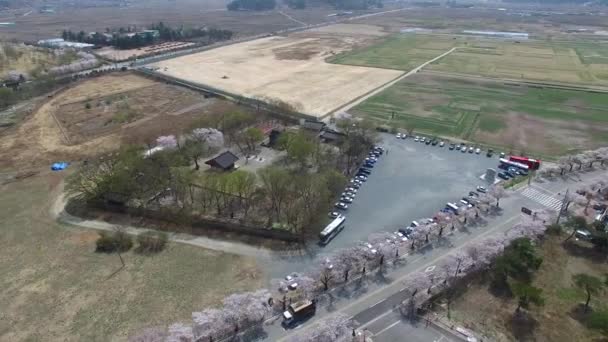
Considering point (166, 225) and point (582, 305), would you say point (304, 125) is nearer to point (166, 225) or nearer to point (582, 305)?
point (166, 225)

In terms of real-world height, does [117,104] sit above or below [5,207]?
above

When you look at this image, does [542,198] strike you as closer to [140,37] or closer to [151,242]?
[151,242]

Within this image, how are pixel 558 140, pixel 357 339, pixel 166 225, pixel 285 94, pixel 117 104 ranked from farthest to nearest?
1. pixel 285 94
2. pixel 117 104
3. pixel 558 140
4. pixel 166 225
5. pixel 357 339

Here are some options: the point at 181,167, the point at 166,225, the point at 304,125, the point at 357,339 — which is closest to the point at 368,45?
the point at 304,125

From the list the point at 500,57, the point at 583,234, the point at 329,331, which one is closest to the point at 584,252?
the point at 583,234

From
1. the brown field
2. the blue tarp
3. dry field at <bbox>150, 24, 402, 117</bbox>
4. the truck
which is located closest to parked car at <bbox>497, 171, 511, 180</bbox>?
dry field at <bbox>150, 24, 402, 117</bbox>

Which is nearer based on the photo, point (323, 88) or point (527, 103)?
point (527, 103)
